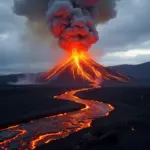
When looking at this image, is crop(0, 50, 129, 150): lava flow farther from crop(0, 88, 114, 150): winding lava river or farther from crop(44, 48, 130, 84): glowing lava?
crop(44, 48, 130, 84): glowing lava

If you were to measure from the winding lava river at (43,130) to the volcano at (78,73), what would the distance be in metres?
55.9

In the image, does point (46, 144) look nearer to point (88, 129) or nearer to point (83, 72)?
point (88, 129)

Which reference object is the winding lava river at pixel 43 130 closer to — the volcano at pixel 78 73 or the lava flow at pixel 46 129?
the lava flow at pixel 46 129

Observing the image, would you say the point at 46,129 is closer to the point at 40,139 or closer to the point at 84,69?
the point at 40,139

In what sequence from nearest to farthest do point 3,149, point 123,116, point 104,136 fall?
1. point 3,149
2. point 104,136
3. point 123,116

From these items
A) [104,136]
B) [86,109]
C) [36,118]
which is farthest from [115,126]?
[86,109]

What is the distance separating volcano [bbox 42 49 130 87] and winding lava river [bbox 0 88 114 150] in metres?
55.9

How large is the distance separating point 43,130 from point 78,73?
7283 cm

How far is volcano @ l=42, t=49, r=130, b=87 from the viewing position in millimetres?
97775

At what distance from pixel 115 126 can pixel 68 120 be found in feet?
22.3

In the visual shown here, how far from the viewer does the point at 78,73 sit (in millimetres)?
102375

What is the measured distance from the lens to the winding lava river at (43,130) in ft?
82.4

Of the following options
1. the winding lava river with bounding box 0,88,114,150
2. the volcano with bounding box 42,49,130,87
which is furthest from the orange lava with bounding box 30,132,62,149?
the volcano with bounding box 42,49,130,87

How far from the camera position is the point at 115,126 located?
101ft
